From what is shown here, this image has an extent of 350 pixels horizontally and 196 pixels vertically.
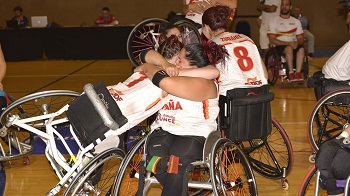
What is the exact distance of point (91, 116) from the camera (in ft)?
11.4

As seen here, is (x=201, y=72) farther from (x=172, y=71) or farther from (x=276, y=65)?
(x=276, y=65)

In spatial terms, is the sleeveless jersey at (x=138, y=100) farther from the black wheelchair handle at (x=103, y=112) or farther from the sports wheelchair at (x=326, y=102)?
the sports wheelchair at (x=326, y=102)

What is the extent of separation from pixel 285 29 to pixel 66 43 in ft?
19.2

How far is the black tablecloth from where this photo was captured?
44.6ft

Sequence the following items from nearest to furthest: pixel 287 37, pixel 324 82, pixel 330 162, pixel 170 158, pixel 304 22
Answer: pixel 330 162 → pixel 170 158 → pixel 324 82 → pixel 287 37 → pixel 304 22

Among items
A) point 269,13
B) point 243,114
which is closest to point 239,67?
point 243,114

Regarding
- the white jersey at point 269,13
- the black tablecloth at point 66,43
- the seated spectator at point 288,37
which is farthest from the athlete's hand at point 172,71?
the black tablecloth at point 66,43

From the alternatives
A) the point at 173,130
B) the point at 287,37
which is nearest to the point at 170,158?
the point at 173,130

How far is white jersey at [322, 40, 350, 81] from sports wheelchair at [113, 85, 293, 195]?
0.79m

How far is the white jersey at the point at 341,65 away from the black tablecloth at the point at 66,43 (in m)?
8.58

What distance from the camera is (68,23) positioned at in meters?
16.0

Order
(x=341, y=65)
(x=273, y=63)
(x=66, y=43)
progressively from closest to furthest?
1. (x=341, y=65)
2. (x=273, y=63)
3. (x=66, y=43)

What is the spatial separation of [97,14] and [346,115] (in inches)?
444

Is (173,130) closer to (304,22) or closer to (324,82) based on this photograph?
(324,82)
